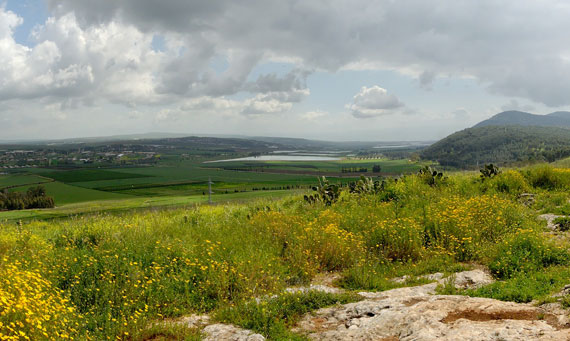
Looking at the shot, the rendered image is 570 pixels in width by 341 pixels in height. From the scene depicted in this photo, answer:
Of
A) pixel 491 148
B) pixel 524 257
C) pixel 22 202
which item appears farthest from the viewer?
pixel 491 148

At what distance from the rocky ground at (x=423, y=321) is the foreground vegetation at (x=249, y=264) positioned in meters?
0.35

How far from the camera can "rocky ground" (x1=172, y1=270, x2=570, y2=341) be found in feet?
13.0

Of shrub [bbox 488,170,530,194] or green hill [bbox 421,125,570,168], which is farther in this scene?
green hill [bbox 421,125,570,168]

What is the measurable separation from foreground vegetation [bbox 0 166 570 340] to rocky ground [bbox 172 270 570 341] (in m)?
0.35

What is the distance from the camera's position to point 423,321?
446 cm

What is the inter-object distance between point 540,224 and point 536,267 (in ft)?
14.2

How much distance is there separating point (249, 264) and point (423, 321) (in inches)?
150

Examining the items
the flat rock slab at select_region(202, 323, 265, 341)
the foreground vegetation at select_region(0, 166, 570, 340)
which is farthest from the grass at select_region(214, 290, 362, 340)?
the flat rock slab at select_region(202, 323, 265, 341)

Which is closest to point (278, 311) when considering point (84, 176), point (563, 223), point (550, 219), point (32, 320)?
point (32, 320)

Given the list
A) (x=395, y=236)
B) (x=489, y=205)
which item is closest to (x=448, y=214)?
(x=489, y=205)

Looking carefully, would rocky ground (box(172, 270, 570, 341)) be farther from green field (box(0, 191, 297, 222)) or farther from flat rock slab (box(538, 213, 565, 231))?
green field (box(0, 191, 297, 222))

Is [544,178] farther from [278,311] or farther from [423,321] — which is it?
[278,311]

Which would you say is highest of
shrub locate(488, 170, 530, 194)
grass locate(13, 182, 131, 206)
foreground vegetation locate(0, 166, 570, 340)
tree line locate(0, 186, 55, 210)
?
shrub locate(488, 170, 530, 194)

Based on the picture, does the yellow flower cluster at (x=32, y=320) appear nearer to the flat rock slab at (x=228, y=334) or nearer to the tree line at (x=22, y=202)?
the flat rock slab at (x=228, y=334)
